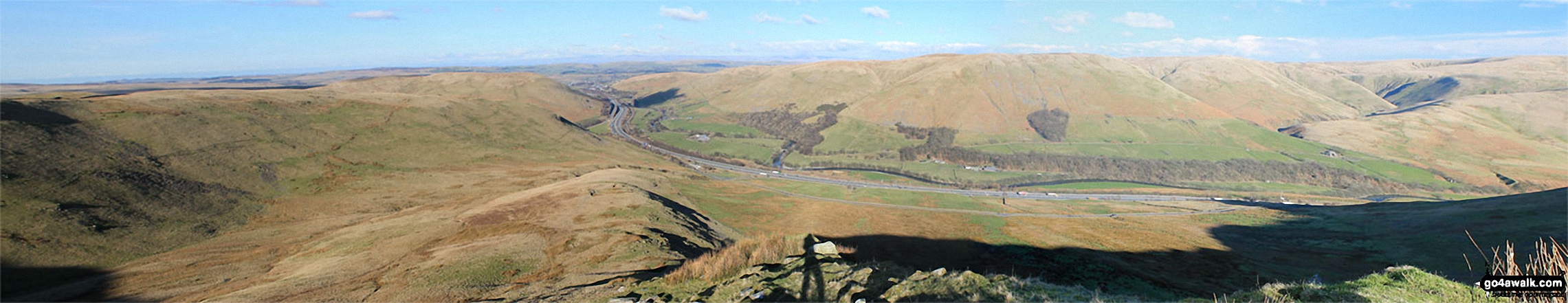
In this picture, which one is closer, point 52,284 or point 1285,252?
point 52,284

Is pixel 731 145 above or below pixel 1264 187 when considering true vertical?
above

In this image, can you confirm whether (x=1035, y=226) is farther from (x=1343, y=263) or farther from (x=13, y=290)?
(x=13, y=290)

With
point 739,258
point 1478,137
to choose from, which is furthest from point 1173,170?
point 739,258

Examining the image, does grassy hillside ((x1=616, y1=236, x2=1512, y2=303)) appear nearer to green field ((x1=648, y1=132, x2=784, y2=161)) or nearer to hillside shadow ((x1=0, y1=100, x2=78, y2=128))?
hillside shadow ((x1=0, y1=100, x2=78, y2=128))

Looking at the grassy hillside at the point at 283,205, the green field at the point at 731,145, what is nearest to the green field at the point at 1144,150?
the green field at the point at 731,145

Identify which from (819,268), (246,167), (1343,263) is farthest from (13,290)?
(1343,263)

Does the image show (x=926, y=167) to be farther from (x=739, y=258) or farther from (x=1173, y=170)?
(x=739, y=258)

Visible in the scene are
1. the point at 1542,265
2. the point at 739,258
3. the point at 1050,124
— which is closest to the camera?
the point at 1542,265

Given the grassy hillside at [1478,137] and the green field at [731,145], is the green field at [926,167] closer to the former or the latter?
the green field at [731,145]
